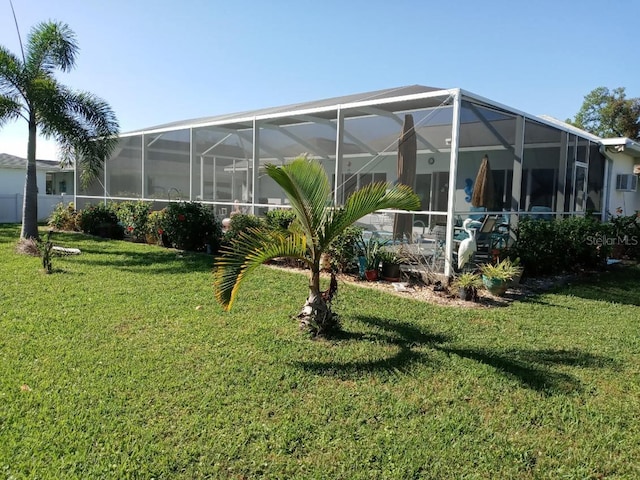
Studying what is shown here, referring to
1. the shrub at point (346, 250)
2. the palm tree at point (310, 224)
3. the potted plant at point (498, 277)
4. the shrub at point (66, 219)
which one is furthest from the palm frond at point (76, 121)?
the potted plant at point (498, 277)

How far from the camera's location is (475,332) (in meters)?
5.43

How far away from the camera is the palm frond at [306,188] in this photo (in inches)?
188

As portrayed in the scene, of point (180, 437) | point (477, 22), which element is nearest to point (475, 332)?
point (180, 437)

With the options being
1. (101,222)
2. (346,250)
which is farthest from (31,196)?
(346,250)

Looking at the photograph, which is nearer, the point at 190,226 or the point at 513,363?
the point at 513,363

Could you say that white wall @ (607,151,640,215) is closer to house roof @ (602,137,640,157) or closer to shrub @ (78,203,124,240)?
house roof @ (602,137,640,157)

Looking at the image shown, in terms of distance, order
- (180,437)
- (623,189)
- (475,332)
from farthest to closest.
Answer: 1. (623,189)
2. (475,332)
3. (180,437)

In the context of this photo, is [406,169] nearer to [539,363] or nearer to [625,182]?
[539,363]

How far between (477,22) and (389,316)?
8771 millimetres

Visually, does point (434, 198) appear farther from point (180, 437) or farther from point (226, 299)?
point (180, 437)

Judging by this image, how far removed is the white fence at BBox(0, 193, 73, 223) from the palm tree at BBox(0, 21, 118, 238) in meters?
11.2

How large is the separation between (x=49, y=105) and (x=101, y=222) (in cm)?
476

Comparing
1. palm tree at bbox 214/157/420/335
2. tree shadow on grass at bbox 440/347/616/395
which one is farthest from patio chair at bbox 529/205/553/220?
palm tree at bbox 214/157/420/335

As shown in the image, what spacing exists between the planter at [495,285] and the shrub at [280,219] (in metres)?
4.09
